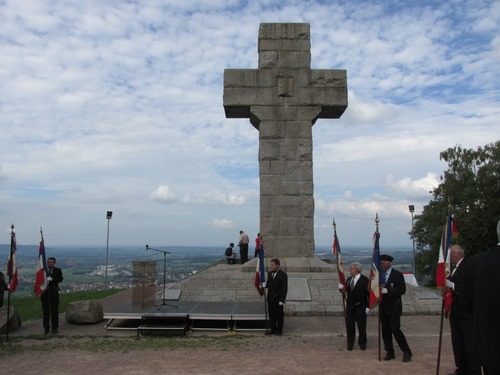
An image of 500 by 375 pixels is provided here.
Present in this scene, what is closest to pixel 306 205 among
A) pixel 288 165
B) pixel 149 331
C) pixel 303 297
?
pixel 288 165

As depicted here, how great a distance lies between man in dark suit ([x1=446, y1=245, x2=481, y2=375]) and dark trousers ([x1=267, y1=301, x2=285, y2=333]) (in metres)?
3.53

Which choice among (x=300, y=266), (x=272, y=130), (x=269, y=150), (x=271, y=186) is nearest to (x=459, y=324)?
(x=300, y=266)

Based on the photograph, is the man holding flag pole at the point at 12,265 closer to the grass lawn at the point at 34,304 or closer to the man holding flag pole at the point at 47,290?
the man holding flag pole at the point at 47,290

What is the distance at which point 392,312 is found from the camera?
720 cm

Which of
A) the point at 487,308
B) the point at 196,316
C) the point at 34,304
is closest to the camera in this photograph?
the point at 487,308

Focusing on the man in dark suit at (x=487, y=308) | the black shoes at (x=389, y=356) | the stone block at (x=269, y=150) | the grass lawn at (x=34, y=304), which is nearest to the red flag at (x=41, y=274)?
the grass lawn at (x=34, y=304)

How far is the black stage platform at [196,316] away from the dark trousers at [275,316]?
0.22 meters

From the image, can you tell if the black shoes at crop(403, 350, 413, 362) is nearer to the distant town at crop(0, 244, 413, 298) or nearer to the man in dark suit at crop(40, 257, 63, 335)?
the distant town at crop(0, 244, 413, 298)

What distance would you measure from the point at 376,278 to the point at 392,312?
0.58 m

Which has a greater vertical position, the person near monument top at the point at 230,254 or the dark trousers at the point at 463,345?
the person near monument top at the point at 230,254

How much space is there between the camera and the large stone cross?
1412cm

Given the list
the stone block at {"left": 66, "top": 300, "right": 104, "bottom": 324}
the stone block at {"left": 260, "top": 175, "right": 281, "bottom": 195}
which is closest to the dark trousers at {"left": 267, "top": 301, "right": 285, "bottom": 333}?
the stone block at {"left": 66, "top": 300, "right": 104, "bottom": 324}

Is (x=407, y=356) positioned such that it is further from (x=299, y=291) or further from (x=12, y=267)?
(x=12, y=267)

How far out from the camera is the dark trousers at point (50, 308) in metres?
9.48
